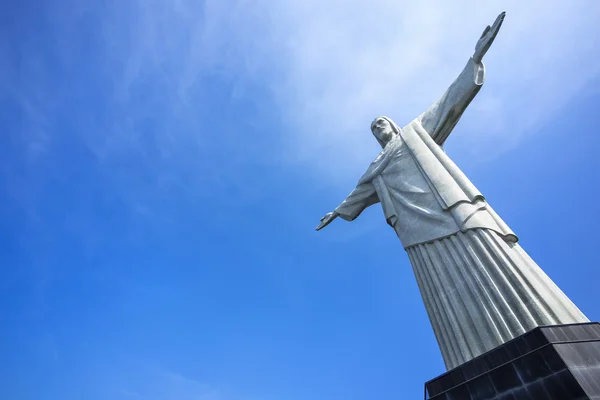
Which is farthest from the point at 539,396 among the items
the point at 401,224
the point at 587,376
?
the point at 401,224

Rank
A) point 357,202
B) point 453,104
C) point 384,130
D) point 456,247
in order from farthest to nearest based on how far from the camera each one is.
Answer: point 384,130
point 357,202
point 453,104
point 456,247

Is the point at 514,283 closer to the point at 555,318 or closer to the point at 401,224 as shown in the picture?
the point at 555,318

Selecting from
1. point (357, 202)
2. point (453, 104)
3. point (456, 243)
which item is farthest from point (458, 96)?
point (456, 243)

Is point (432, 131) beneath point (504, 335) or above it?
above

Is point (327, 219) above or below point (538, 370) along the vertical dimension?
above

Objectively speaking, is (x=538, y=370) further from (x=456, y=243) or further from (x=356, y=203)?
(x=356, y=203)

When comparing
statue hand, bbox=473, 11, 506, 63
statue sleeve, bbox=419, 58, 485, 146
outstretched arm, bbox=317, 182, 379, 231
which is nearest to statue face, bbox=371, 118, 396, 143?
statue sleeve, bbox=419, 58, 485, 146

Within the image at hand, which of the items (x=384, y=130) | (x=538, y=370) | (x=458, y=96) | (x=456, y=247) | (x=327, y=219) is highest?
(x=384, y=130)

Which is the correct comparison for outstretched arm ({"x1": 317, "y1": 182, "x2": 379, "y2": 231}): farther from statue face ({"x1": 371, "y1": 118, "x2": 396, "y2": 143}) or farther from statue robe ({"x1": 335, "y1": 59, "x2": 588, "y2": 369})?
statue face ({"x1": 371, "y1": 118, "x2": 396, "y2": 143})
